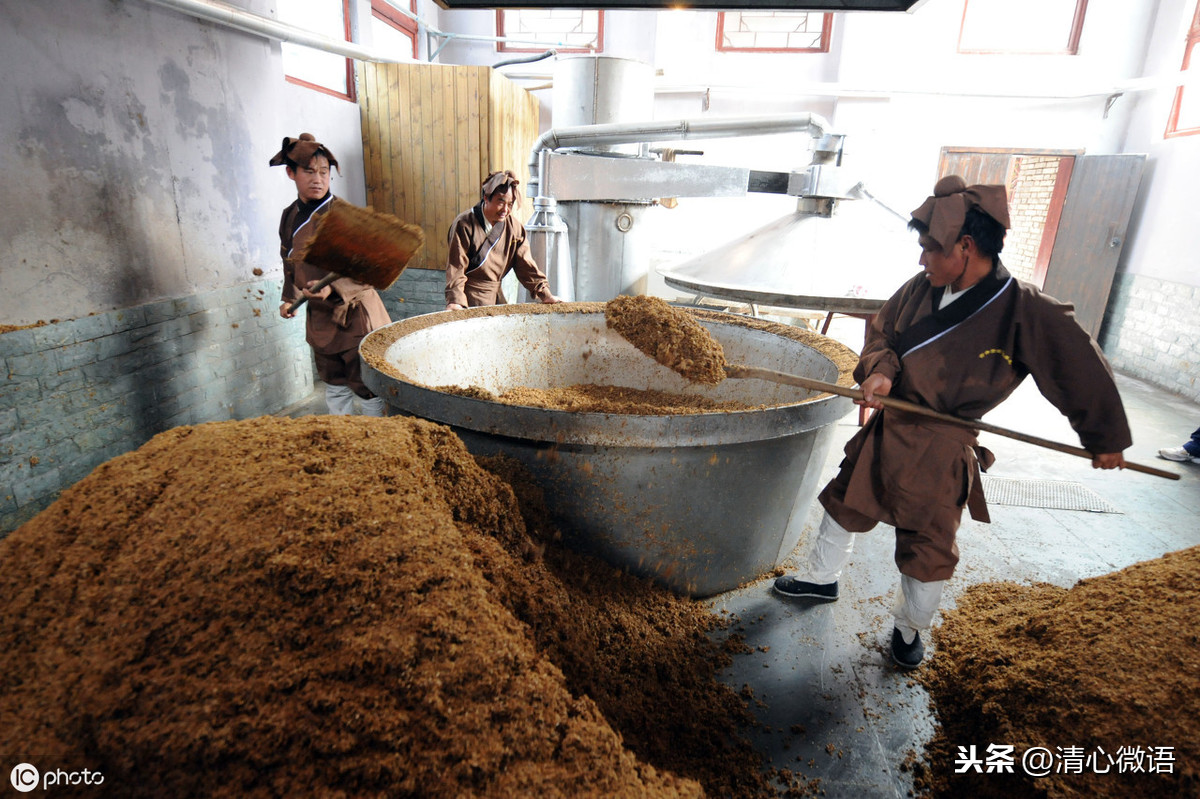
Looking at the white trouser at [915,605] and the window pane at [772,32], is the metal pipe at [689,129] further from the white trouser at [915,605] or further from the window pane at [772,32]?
the window pane at [772,32]

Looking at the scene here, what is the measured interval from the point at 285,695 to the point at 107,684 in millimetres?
297

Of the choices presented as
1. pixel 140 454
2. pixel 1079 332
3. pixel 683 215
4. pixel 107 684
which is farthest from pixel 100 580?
pixel 683 215

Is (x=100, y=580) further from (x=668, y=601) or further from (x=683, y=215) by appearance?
(x=683, y=215)

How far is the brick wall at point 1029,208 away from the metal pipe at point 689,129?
7.24 m

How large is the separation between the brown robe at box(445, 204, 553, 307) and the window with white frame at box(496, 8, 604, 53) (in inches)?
199

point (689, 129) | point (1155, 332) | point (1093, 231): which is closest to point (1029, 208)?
point (1093, 231)

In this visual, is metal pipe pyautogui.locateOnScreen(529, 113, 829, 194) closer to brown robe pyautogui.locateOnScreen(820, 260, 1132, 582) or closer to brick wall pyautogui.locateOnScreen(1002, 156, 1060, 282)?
brown robe pyautogui.locateOnScreen(820, 260, 1132, 582)

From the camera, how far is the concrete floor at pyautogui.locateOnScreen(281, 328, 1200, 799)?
1772mm

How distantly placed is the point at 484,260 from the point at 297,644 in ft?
9.19

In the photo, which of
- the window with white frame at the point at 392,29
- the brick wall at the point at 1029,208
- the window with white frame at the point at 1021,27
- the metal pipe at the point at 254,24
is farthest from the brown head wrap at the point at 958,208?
the brick wall at the point at 1029,208

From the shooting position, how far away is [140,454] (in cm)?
158

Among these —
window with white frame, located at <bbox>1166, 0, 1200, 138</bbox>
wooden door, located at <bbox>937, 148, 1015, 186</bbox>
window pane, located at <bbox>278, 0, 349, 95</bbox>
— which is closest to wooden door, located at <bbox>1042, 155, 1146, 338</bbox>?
window with white frame, located at <bbox>1166, 0, 1200, 138</bbox>

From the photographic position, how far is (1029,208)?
9055 millimetres

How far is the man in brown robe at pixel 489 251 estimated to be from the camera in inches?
135
